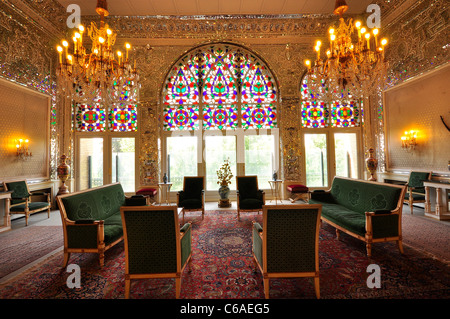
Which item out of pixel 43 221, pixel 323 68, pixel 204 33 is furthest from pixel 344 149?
pixel 43 221

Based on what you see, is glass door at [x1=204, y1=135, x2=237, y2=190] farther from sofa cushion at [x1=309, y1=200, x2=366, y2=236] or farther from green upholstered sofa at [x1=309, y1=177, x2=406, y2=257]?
sofa cushion at [x1=309, y1=200, x2=366, y2=236]

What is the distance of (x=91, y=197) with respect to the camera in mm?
3018

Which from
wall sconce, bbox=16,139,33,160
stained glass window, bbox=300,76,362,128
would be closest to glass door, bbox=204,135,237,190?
stained glass window, bbox=300,76,362,128

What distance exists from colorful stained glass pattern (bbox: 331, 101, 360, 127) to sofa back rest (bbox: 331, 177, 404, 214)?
2.96 meters

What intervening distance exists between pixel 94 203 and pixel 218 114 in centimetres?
431

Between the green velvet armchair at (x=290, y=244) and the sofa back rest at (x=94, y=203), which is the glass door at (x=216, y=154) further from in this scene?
the green velvet armchair at (x=290, y=244)

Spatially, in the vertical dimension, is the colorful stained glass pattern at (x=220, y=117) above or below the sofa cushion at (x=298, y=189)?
above

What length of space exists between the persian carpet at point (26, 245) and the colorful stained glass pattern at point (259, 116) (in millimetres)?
5144

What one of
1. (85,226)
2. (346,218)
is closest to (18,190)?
(85,226)

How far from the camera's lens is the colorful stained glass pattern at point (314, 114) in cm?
637

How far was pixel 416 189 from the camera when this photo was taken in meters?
4.55

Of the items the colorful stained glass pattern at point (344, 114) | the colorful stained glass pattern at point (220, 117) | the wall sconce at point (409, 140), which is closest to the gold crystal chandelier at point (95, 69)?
the colorful stained glass pattern at point (220, 117)

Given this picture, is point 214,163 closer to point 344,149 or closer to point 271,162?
point 271,162

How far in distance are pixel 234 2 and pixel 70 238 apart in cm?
630
